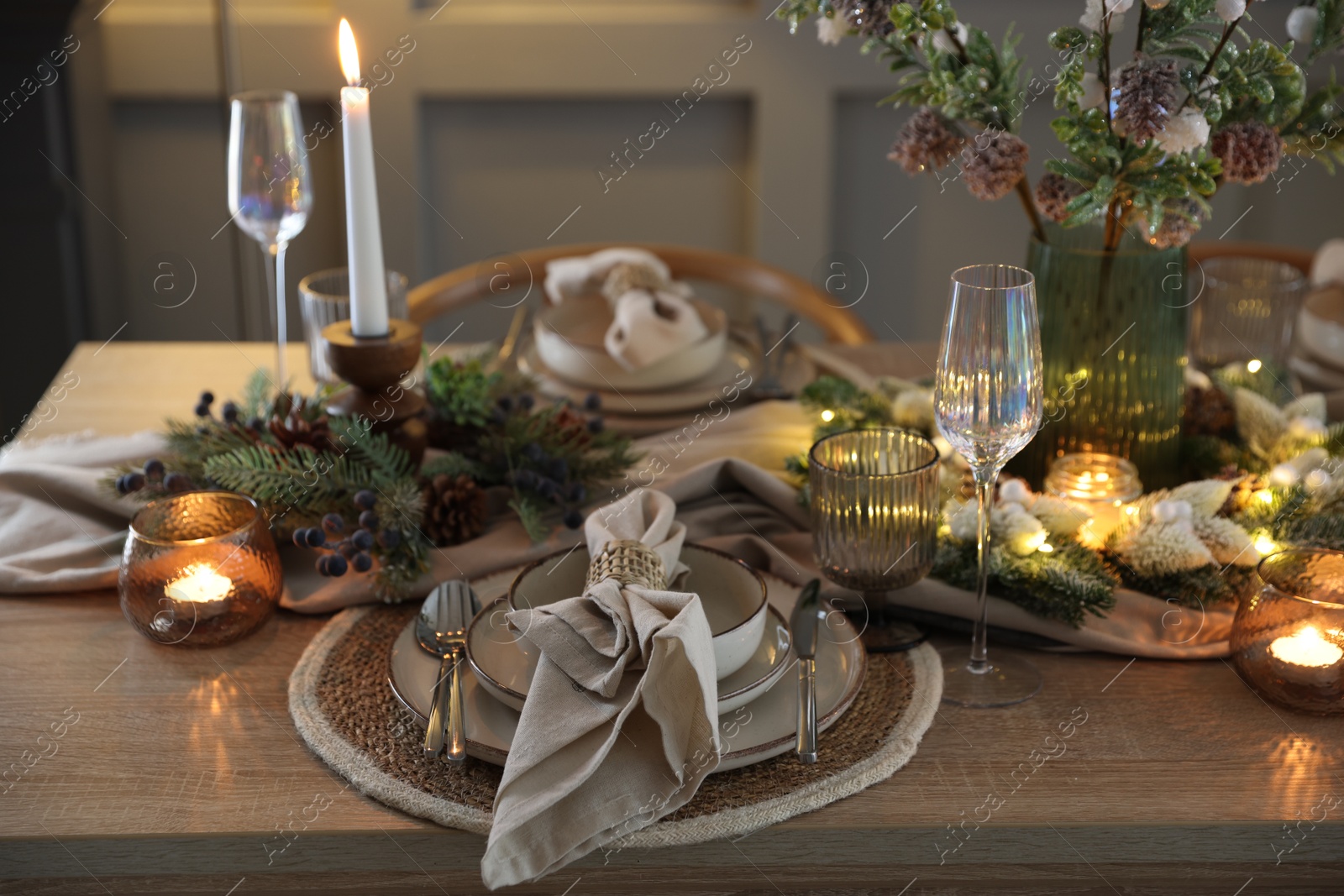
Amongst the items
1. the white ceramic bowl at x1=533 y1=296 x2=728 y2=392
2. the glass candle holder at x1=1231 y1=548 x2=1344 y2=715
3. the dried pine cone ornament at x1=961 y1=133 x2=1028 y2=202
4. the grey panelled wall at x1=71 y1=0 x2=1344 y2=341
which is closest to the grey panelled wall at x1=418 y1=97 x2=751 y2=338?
the grey panelled wall at x1=71 y1=0 x2=1344 y2=341

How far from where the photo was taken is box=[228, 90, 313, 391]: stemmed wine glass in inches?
47.5

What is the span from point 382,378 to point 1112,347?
0.57 m

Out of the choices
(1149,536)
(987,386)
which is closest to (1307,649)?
(1149,536)

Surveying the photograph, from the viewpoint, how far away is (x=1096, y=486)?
0.96 m

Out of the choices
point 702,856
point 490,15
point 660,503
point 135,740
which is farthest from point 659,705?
point 490,15

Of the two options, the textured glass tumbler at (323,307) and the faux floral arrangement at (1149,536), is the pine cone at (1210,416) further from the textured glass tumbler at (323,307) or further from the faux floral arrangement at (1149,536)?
the textured glass tumbler at (323,307)

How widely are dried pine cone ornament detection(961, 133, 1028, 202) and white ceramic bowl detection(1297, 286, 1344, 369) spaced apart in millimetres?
565

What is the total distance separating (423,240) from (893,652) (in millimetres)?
1970

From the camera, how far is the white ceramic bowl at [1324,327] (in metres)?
1.29

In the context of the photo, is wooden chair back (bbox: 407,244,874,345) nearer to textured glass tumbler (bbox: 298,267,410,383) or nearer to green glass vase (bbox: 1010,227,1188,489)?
textured glass tumbler (bbox: 298,267,410,383)

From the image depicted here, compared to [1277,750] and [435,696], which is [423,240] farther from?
[1277,750]

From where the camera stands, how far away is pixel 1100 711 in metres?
0.81

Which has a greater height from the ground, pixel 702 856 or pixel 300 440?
pixel 300 440

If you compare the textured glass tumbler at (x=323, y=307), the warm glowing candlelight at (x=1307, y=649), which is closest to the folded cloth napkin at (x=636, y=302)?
the textured glass tumbler at (x=323, y=307)
